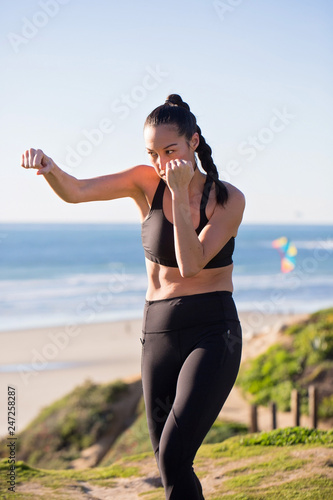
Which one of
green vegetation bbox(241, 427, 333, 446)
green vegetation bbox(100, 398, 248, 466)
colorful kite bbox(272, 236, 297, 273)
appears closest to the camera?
green vegetation bbox(241, 427, 333, 446)

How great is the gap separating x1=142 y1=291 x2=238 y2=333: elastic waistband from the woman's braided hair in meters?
0.48

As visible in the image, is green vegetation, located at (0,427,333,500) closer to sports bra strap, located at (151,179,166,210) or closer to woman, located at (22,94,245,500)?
woman, located at (22,94,245,500)

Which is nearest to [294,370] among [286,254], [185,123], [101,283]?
[185,123]

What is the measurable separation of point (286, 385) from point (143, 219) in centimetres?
787

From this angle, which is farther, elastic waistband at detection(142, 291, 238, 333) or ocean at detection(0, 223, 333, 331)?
ocean at detection(0, 223, 333, 331)

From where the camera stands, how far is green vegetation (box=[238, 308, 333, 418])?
10164 millimetres

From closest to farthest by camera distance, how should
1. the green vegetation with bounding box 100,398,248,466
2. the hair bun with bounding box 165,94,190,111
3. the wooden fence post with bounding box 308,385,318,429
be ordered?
the hair bun with bounding box 165,94,190,111, the wooden fence post with bounding box 308,385,318,429, the green vegetation with bounding box 100,398,248,466

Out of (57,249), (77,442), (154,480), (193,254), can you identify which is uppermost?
(57,249)

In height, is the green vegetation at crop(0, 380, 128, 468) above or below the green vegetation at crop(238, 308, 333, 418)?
below

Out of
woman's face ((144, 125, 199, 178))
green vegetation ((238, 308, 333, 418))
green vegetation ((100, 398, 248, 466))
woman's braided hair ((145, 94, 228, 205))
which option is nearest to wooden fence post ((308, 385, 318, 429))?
green vegetation ((100, 398, 248, 466))

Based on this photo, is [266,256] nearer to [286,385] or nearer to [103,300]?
[103,300]

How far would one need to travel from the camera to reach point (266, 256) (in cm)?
5050

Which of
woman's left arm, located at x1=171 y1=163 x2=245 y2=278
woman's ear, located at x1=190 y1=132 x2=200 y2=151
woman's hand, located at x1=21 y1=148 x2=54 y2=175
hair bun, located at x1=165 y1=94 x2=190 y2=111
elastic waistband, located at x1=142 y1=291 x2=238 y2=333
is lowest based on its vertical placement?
elastic waistband, located at x1=142 y1=291 x2=238 y2=333

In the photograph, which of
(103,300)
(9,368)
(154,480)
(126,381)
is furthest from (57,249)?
(154,480)
